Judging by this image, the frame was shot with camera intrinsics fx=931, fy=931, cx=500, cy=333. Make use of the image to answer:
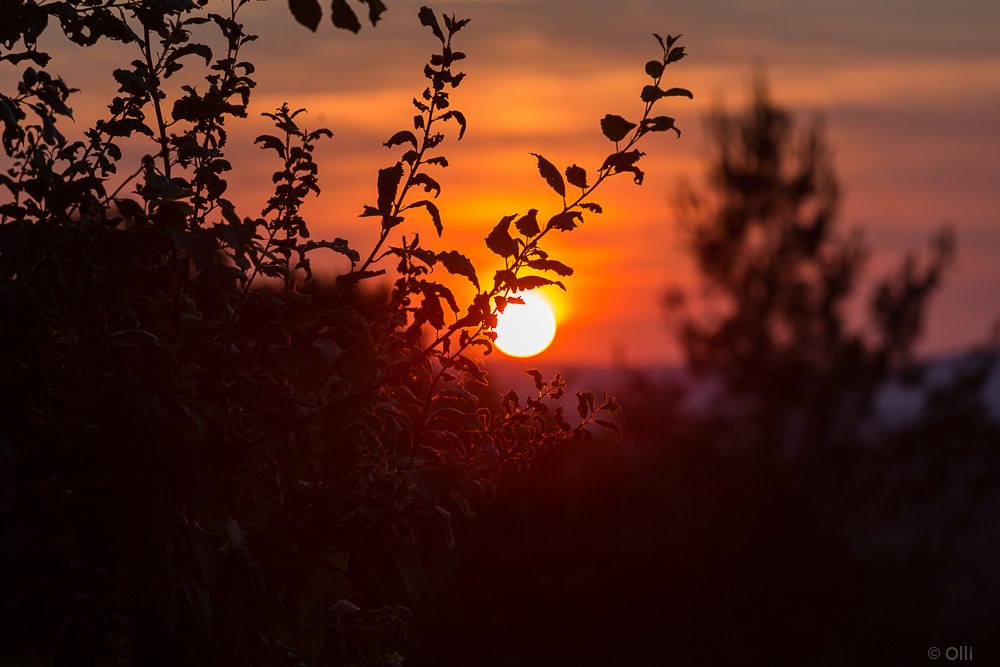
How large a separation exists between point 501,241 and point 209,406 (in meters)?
0.83

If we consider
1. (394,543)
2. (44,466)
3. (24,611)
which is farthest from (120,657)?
(394,543)

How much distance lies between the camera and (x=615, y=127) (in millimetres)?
2342

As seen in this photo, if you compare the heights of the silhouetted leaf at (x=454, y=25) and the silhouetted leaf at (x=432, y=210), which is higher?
the silhouetted leaf at (x=454, y=25)

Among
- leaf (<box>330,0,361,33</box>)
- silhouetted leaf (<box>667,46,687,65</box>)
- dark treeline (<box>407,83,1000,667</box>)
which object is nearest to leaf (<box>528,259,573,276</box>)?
silhouetted leaf (<box>667,46,687,65</box>)

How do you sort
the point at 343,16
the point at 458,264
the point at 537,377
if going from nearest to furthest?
1. the point at 343,16
2. the point at 458,264
3. the point at 537,377

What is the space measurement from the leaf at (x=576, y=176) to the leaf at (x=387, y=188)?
0.46 meters

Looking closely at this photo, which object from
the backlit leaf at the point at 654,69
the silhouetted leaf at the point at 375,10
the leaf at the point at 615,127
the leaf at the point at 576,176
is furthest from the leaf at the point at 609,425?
the silhouetted leaf at the point at 375,10

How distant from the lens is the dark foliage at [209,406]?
211cm

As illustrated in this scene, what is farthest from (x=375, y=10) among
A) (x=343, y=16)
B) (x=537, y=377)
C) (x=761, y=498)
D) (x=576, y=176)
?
(x=761, y=498)

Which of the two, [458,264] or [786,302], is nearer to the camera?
[458,264]

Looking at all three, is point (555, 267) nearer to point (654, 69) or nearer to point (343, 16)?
point (654, 69)

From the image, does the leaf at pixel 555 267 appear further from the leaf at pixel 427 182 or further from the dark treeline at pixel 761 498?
the dark treeline at pixel 761 498

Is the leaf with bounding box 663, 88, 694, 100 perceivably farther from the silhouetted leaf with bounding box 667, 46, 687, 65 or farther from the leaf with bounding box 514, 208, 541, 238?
the leaf with bounding box 514, 208, 541, 238

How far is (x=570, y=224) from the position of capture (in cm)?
241
